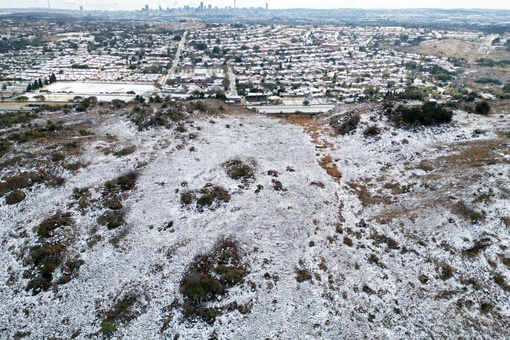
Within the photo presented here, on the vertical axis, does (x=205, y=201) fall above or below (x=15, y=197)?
below

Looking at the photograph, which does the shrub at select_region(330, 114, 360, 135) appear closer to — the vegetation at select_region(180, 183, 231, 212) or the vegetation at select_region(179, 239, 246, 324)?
the vegetation at select_region(180, 183, 231, 212)

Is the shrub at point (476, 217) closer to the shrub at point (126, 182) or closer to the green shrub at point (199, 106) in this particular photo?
the shrub at point (126, 182)

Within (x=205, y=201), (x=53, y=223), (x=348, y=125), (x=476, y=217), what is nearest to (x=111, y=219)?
(x=53, y=223)

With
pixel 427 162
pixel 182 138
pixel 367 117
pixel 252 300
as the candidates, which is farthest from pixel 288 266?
pixel 367 117

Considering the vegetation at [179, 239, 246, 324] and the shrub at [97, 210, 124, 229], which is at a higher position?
the shrub at [97, 210, 124, 229]

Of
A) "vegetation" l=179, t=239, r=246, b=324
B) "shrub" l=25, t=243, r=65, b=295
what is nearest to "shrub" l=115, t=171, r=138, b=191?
"shrub" l=25, t=243, r=65, b=295

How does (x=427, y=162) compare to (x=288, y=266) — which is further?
(x=427, y=162)

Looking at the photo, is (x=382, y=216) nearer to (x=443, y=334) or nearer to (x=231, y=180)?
(x=443, y=334)

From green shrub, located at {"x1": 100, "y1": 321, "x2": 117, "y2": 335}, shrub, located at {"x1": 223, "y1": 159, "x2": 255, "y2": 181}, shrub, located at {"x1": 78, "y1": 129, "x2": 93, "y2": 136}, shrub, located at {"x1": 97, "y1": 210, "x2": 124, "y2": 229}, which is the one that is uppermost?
shrub, located at {"x1": 78, "y1": 129, "x2": 93, "y2": 136}

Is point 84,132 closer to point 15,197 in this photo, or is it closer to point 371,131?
point 15,197
